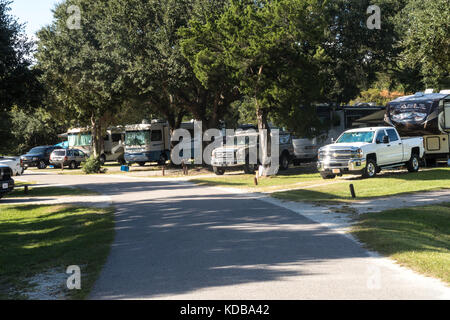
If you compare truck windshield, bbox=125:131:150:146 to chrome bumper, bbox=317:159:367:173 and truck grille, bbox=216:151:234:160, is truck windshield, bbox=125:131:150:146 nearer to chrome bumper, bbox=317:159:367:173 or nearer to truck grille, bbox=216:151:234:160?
truck grille, bbox=216:151:234:160

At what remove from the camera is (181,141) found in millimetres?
39250

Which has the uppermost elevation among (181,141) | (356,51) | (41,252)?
(356,51)

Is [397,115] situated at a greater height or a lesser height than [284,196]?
greater

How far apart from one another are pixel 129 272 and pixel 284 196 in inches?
419

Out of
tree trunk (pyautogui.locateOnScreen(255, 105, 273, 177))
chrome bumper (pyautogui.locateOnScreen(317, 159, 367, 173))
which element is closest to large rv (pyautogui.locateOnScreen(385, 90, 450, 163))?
chrome bumper (pyautogui.locateOnScreen(317, 159, 367, 173))

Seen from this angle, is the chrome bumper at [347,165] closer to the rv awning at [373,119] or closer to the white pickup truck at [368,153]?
the white pickup truck at [368,153]

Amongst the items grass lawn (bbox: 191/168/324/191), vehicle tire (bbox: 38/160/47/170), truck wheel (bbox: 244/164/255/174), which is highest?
vehicle tire (bbox: 38/160/47/170)

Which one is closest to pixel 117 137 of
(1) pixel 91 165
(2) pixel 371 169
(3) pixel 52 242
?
(1) pixel 91 165

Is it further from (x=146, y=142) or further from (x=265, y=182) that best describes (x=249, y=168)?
(x=146, y=142)

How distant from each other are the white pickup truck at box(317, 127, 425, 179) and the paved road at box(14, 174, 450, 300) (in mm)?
8392

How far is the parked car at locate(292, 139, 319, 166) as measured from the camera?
107 feet
